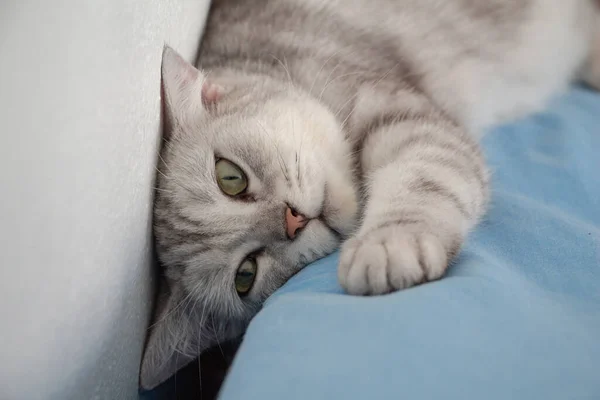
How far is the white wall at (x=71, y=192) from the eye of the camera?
529 mm

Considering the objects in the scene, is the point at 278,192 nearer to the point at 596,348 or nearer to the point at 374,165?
the point at 374,165

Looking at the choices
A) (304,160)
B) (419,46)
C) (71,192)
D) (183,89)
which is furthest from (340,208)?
(419,46)

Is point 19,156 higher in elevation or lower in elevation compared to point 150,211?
higher

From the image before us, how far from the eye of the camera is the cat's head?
37.4 inches

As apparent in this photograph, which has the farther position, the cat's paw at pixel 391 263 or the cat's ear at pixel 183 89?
the cat's ear at pixel 183 89

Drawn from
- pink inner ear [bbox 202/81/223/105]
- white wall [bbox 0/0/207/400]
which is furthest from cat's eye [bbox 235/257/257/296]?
pink inner ear [bbox 202/81/223/105]

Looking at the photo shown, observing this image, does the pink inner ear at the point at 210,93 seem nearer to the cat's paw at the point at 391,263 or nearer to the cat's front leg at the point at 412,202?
the cat's front leg at the point at 412,202

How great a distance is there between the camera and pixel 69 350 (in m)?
0.63

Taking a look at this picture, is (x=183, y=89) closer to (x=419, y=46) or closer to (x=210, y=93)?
(x=210, y=93)

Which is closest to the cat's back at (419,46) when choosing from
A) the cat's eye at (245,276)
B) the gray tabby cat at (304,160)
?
the gray tabby cat at (304,160)

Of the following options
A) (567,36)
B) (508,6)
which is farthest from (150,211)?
(567,36)

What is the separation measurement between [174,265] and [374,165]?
421 mm

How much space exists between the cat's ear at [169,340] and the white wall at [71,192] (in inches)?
2.6

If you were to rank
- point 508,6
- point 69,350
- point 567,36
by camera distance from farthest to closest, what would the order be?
point 567,36, point 508,6, point 69,350
